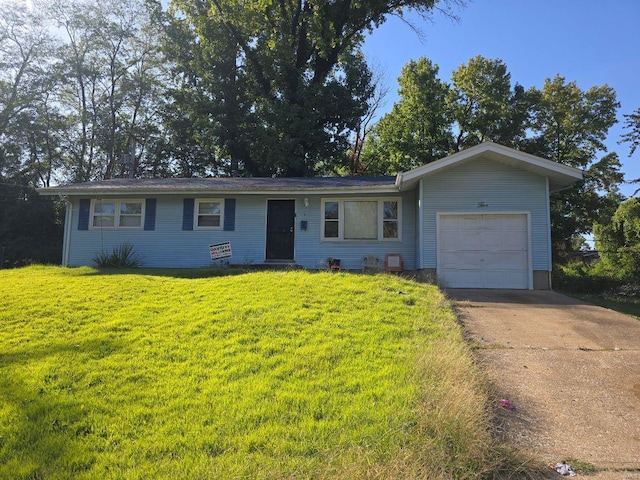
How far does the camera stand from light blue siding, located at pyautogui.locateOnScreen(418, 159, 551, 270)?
1147 centimetres

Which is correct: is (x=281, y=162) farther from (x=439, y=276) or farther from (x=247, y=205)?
(x=439, y=276)

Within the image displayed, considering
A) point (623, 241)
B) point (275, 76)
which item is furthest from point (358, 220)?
point (623, 241)

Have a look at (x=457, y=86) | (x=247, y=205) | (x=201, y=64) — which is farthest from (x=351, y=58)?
(x=247, y=205)

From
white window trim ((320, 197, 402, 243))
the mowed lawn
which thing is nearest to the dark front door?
white window trim ((320, 197, 402, 243))

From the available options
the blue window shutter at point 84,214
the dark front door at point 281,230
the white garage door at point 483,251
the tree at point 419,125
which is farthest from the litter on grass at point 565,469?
the tree at point 419,125

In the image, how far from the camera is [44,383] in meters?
4.00

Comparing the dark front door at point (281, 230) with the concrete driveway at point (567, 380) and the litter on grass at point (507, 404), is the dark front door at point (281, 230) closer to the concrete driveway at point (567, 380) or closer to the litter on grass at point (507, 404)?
the concrete driveway at point (567, 380)

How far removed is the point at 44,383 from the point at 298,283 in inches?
196


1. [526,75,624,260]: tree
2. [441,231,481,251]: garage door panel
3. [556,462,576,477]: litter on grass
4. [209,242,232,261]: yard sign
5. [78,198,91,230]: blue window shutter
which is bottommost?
[556,462,576,477]: litter on grass

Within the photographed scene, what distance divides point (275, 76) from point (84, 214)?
1408 cm

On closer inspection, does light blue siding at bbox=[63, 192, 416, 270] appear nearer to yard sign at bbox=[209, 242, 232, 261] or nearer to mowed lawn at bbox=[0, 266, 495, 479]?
yard sign at bbox=[209, 242, 232, 261]

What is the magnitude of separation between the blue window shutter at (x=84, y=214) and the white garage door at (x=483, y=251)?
1152cm

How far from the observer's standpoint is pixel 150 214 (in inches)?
544

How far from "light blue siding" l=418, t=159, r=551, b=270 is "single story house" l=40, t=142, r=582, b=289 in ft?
0.09
